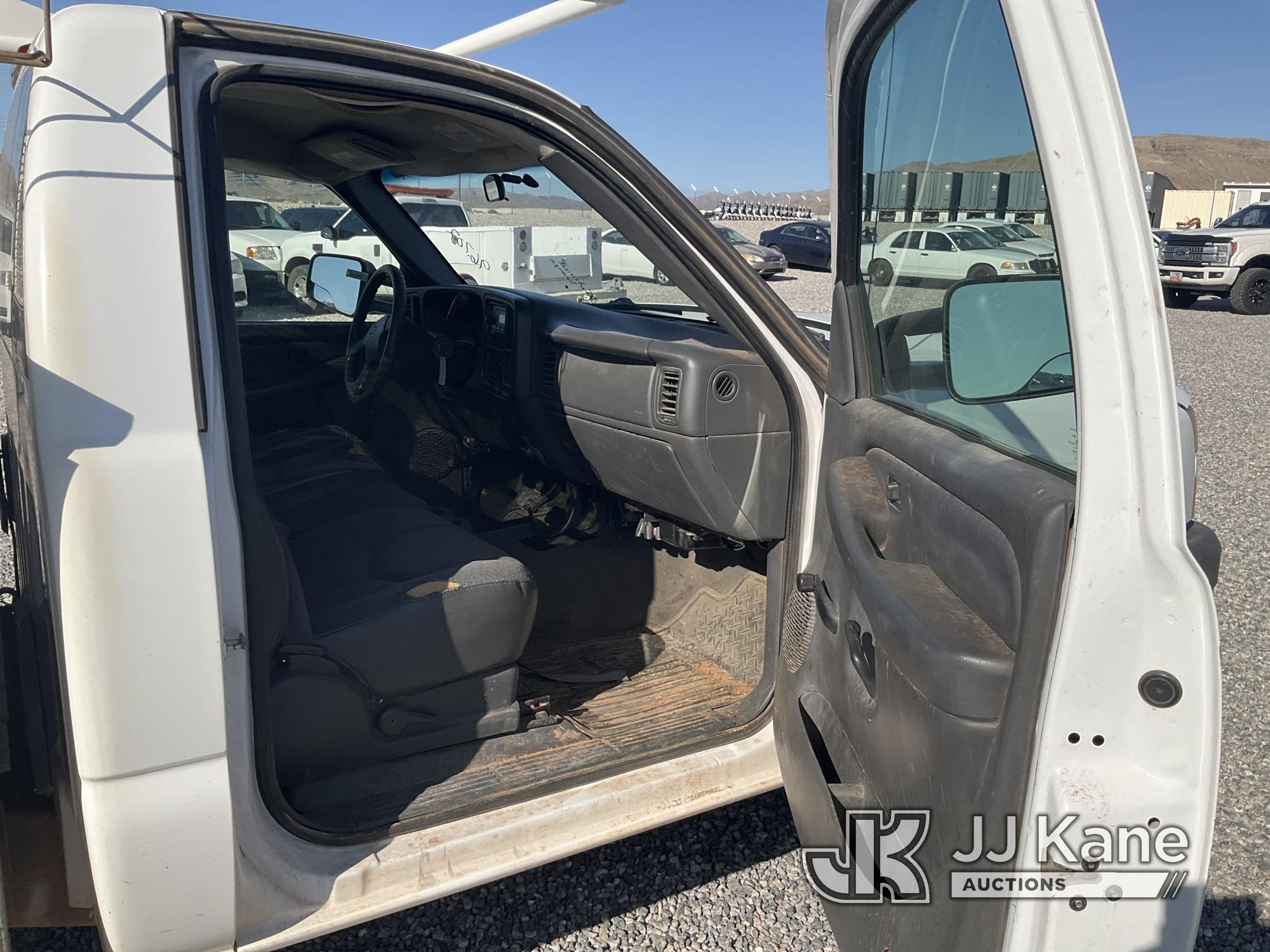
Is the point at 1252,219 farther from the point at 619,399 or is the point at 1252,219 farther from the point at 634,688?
the point at 634,688

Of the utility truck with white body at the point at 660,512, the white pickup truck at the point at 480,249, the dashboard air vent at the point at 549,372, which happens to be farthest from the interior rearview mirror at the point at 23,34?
the white pickup truck at the point at 480,249

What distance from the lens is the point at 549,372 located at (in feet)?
10.0

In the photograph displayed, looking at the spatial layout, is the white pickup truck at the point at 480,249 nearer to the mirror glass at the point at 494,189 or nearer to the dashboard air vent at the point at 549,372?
the mirror glass at the point at 494,189

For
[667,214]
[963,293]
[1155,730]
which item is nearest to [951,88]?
[963,293]

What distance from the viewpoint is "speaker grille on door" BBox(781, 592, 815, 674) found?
83.1 inches

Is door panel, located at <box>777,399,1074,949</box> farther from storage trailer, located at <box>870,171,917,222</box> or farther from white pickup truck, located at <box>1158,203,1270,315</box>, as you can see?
→ white pickup truck, located at <box>1158,203,1270,315</box>

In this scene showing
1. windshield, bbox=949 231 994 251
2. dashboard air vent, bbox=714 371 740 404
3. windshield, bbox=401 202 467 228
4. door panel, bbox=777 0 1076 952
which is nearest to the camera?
door panel, bbox=777 0 1076 952

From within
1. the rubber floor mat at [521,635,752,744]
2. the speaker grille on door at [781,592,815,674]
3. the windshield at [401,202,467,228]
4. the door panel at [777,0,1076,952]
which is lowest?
the rubber floor mat at [521,635,752,744]

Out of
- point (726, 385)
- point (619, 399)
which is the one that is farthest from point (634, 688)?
point (726, 385)

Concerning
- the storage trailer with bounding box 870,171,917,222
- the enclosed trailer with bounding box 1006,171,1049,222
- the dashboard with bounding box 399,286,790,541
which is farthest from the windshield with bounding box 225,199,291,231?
the enclosed trailer with bounding box 1006,171,1049,222

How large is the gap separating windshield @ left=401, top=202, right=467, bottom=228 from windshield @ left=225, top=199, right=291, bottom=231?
17.7 inches

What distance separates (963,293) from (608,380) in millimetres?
1285

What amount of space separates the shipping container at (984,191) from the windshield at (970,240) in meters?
0.04

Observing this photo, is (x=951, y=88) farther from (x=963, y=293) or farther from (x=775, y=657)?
(x=775, y=657)
